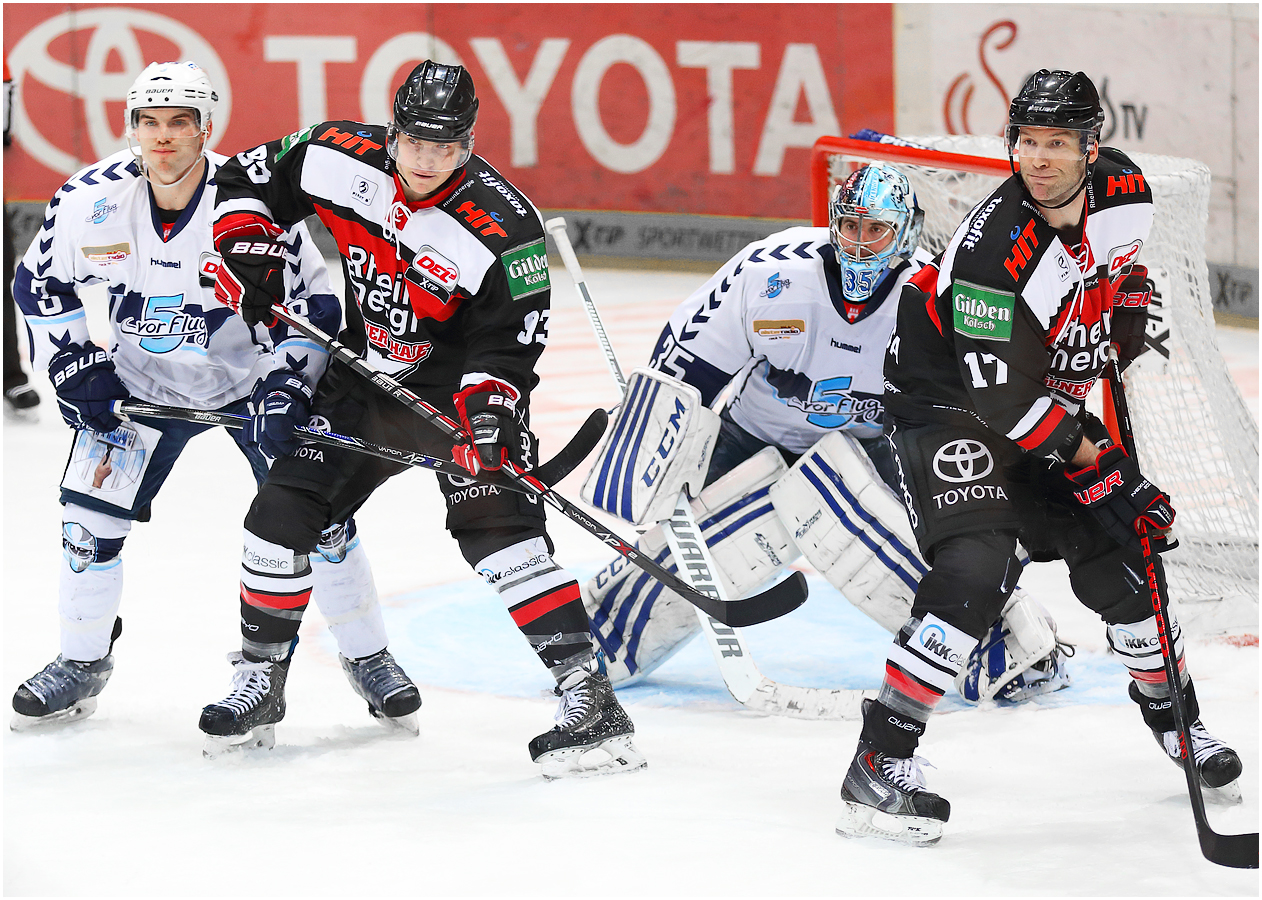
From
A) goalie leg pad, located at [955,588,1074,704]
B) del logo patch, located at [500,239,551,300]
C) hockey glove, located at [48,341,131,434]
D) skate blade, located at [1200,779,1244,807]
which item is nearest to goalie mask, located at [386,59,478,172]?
del logo patch, located at [500,239,551,300]

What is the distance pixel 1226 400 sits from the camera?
414 centimetres

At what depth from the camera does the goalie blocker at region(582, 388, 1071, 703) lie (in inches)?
134

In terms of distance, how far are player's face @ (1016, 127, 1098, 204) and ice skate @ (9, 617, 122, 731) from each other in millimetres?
2038

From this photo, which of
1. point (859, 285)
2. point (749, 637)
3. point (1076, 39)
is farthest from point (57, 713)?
point (1076, 39)

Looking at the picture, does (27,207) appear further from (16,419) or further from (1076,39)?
(1076,39)

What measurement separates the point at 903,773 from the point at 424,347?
3.80 feet

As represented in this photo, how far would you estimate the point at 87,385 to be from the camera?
311cm

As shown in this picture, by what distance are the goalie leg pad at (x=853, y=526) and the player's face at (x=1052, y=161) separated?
98 cm

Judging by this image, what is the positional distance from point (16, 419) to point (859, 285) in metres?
4.09

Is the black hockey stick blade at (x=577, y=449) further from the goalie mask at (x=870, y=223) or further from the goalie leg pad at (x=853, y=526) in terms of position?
the goalie mask at (x=870, y=223)

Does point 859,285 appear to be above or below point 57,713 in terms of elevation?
above

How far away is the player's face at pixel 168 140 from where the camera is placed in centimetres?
308

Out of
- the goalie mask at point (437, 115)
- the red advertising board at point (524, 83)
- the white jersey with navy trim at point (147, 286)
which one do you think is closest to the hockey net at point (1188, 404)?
the goalie mask at point (437, 115)

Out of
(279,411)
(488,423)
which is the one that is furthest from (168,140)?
(488,423)
